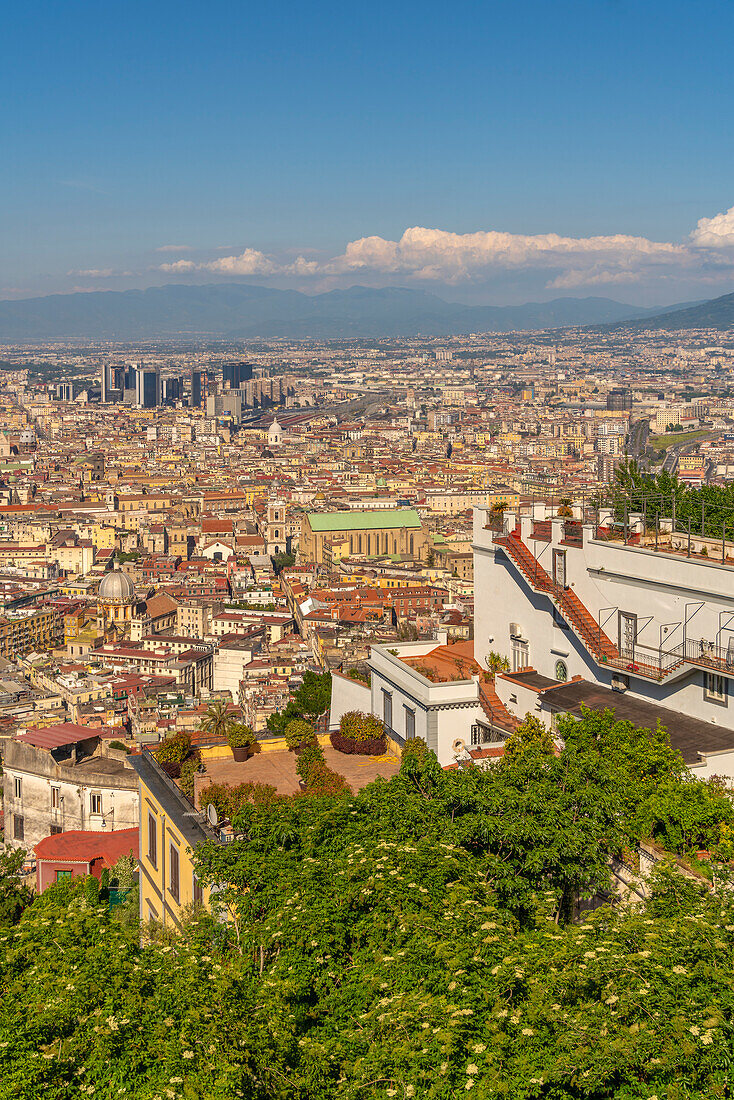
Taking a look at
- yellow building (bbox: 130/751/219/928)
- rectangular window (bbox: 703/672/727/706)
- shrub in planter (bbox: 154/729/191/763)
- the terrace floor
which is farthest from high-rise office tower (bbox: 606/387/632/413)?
yellow building (bbox: 130/751/219/928)

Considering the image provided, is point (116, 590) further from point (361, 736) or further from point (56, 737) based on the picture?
point (361, 736)

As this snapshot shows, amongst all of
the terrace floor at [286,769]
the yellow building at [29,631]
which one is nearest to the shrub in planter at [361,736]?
the terrace floor at [286,769]

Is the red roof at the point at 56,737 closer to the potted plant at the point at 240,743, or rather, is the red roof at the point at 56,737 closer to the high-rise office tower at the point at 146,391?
the potted plant at the point at 240,743

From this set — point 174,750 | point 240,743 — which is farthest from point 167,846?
point 240,743

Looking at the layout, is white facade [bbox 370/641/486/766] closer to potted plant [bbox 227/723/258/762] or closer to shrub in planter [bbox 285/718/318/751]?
shrub in planter [bbox 285/718/318/751]

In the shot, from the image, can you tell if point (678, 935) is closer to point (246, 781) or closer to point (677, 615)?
point (677, 615)

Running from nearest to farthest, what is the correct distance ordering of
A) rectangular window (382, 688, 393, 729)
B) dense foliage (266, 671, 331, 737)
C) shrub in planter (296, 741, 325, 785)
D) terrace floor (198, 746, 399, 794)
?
shrub in planter (296, 741, 325, 785)
terrace floor (198, 746, 399, 794)
rectangular window (382, 688, 393, 729)
dense foliage (266, 671, 331, 737)
